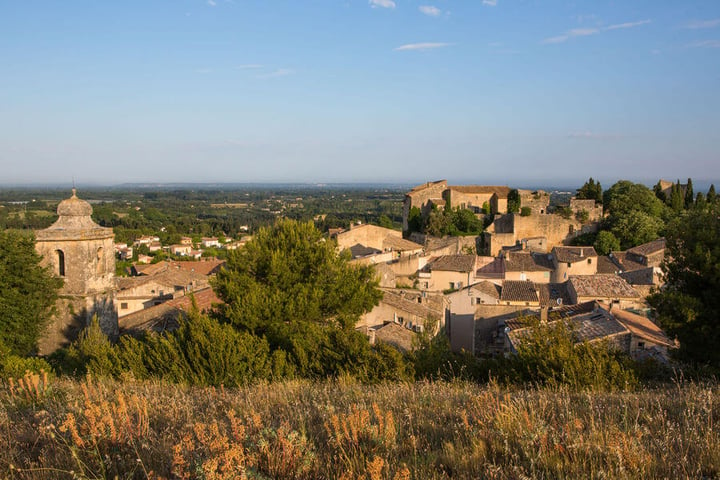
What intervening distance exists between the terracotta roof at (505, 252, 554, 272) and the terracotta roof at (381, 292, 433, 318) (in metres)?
10.1

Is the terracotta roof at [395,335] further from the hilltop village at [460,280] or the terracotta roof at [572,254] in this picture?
the terracotta roof at [572,254]

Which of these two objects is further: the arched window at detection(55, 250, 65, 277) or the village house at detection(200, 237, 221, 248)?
the village house at detection(200, 237, 221, 248)

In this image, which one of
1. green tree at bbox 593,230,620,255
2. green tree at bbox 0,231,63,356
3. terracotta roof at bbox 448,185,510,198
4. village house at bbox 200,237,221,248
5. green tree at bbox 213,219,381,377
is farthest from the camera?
village house at bbox 200,237,221,248

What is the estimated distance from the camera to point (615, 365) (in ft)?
23.9

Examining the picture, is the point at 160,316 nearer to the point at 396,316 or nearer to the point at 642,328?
the point at 396,316

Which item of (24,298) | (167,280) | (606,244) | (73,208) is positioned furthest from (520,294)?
(24,298)

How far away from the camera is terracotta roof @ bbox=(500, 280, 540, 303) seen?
22094 mm

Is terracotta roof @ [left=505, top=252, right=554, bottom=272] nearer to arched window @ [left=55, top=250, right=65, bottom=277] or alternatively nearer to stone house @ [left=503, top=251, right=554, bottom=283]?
stone house @ [left=503, top=251, right=554, bottom=283]

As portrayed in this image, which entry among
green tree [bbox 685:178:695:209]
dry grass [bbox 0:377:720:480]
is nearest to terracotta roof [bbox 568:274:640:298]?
dry grass [bbox 0:377:720:480]

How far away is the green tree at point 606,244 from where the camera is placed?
34531 mm

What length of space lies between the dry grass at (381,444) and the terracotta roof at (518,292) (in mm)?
18098

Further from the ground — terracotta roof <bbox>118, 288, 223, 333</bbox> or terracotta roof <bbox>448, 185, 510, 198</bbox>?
terracotta roof <bbox>448, 185, 510, 198</bbox>

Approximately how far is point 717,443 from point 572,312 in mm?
16493

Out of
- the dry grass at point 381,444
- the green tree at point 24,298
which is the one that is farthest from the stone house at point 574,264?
the dry grass at point 381,444
